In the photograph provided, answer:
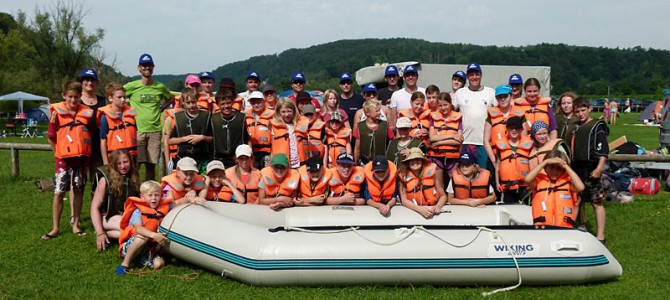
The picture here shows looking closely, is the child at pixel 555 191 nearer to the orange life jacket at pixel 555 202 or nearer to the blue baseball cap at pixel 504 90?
the orange life jacket at pixel 555 202

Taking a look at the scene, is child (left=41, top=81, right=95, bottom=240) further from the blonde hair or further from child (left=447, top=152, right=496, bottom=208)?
child (left=447, top=152, right=496, bottom=208)

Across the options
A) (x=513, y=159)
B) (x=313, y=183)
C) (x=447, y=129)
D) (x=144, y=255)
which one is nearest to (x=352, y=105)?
(x=447, y=129)

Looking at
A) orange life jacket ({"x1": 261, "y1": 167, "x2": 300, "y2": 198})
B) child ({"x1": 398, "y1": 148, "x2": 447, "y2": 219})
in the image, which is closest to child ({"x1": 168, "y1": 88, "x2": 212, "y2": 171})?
orange life jacket ({"x1": 261, "y1": 167, "x2": 300, "y2": 198})

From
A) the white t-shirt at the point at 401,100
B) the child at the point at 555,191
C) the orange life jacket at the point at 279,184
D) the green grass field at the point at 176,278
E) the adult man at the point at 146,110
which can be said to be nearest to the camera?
the green grass field at the point at 176,278

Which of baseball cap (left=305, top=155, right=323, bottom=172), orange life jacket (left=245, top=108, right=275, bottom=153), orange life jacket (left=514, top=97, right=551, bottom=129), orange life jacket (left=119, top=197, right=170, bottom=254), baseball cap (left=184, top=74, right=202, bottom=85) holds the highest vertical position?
baseball cap (left=184, top=74, right=202, bottom=85)

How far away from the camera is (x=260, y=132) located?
279 inches

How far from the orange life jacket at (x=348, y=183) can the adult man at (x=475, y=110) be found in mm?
1530

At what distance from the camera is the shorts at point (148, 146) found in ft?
24.3

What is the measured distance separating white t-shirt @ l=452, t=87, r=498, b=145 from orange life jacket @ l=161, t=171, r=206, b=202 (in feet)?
11.1

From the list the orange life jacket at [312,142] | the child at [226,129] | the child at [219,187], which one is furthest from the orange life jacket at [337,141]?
the child at [219,187]

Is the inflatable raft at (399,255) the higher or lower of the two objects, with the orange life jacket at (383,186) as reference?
Answer: lower

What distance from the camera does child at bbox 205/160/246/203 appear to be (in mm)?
6306

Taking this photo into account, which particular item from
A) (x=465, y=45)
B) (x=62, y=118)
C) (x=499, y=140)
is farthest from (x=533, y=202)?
(x=465, y=45)

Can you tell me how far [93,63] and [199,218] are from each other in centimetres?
3410
